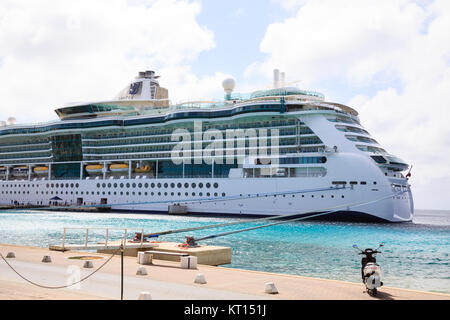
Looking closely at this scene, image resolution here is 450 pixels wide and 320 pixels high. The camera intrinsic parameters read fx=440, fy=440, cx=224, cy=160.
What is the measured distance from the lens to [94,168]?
53.9 meters

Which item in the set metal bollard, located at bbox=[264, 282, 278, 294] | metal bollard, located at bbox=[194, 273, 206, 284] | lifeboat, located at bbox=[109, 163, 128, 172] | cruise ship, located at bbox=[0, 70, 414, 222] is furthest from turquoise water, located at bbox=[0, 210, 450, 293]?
lifeboat, located at bbox=[109, 163, 128, 172]

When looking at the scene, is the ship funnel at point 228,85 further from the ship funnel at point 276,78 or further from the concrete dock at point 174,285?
the concrete dock at point 174,285

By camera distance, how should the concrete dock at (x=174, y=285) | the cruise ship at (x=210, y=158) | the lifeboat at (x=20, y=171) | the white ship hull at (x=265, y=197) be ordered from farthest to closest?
the lifeboat at (x=20, y=171)
the cruise ship at (x=210, y=158)
the white ship hull at (x=265, y=197)
the concrete dock at (x=174, y=285)

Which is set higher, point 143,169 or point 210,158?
point 210,158

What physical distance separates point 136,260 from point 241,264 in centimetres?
411

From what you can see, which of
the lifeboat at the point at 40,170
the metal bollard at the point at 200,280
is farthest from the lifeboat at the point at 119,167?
the metal bollard at the point at 200,280

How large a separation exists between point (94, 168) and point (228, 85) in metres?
19.3

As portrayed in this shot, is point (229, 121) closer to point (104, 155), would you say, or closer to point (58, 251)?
point (104, 155)

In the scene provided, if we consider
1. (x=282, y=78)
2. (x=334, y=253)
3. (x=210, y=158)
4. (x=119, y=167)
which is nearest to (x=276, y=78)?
(x=282, y=78)

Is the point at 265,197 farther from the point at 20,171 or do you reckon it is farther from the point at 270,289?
the point at 20,171

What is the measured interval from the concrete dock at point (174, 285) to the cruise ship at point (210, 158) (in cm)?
1895

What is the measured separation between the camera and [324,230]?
101ft

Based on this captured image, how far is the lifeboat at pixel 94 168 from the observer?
5350cm

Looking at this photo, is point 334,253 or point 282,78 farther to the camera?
point 282,78
